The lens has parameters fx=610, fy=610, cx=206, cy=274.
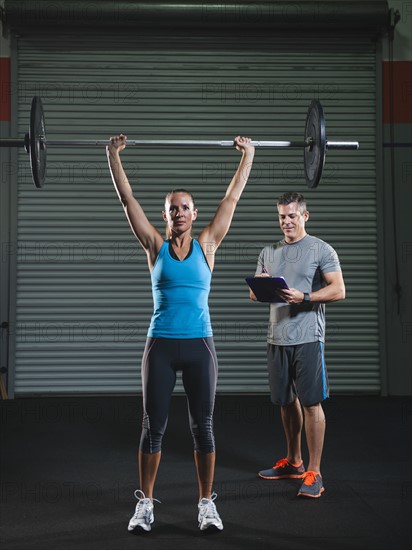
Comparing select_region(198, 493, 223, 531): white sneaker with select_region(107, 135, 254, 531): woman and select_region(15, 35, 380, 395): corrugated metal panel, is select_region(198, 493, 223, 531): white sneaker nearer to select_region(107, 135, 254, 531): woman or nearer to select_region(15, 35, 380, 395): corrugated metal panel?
select_region(107, 135, 254, 531): woman

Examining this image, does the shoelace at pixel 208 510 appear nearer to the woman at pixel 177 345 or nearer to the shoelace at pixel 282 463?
the woman at pixel 177 345

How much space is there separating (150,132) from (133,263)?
115cm

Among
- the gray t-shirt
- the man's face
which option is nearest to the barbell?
the man's face

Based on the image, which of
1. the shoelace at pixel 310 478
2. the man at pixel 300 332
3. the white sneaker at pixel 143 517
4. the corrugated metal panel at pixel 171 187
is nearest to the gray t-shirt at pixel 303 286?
the man at pixel 300 332

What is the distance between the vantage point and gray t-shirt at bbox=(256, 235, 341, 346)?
9.53 ft

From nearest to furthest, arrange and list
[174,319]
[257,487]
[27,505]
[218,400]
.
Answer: [174,319], [27,505], [257,487], [218,400]

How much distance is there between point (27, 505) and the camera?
2.66 metres

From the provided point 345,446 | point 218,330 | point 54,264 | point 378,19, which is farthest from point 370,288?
point 54,264

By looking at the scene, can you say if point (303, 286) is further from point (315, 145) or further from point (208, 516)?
point (208, 516)

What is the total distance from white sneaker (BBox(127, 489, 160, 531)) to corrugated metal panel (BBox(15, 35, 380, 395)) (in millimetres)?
2890

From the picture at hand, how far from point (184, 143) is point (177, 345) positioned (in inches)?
37.9

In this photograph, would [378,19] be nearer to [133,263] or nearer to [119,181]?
[133,263]

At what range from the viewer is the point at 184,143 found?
2.75 meters

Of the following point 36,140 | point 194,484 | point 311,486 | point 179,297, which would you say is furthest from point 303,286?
point 36,140
